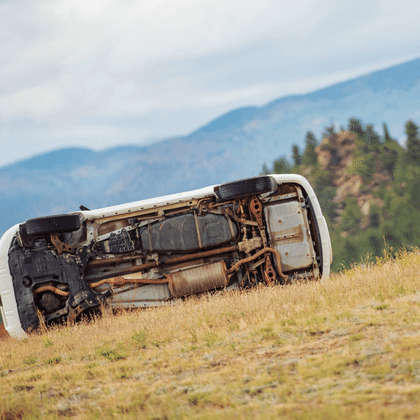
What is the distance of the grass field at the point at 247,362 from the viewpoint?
307cm

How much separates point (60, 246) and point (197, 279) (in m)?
2.18

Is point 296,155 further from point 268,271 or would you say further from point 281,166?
point 268,271

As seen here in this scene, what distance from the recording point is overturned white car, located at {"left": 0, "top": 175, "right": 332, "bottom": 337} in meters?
7.17

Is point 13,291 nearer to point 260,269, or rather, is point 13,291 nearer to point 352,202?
point 260,269

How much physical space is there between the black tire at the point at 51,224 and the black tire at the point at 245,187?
7.59 ft

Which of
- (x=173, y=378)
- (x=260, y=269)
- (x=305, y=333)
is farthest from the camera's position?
(x=260, y=269)

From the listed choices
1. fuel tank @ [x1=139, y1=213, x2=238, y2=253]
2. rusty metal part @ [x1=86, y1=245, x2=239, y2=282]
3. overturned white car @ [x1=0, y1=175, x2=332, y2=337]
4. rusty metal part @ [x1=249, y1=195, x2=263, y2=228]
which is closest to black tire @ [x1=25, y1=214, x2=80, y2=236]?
overturned white car @ [x1=0, y1=175, x2=332, y2=337]

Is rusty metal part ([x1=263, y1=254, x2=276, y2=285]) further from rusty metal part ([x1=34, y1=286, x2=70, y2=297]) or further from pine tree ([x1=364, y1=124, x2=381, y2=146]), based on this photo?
pine tree ([x1=364, y1=124, x2=381, y2=146])

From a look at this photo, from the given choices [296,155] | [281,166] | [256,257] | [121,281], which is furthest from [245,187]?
[296,155]

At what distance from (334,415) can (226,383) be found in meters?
1.03

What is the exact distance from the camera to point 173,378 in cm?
391

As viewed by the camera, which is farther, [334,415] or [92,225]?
[92,225]

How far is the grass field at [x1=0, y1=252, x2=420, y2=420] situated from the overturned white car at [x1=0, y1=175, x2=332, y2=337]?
3.65 feet

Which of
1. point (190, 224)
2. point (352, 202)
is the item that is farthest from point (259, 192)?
point (352, 202)
